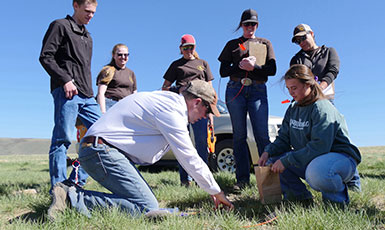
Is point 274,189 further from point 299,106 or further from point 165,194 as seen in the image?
point 165,194

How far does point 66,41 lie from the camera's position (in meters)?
3.30

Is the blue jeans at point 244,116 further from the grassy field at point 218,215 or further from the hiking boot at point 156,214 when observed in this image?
the hiking boot at point 156,214

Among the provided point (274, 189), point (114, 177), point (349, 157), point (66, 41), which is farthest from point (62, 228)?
point (349, 157)

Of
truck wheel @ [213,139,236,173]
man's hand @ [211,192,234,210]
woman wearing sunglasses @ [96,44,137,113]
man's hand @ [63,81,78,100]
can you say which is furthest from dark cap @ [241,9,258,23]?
truck wheel @ [213,139,236,173]

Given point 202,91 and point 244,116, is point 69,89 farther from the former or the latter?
point 244,116

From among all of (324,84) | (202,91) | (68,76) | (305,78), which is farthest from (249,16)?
(68,76)

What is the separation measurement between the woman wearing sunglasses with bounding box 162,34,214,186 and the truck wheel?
1.65 metres

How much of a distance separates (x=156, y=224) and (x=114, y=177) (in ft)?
1.64

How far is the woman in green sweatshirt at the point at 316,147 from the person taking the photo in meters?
2.43

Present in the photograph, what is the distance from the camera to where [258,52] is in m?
3.61

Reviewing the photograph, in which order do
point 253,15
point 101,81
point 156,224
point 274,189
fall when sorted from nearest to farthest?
1. point 156,224
2. point 274,189
3. point 253,15
4. point 101,81

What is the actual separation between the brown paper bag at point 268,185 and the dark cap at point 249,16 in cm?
184

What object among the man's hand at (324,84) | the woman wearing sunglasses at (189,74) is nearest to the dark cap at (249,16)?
the woman wearing sunglasses at (189,74)

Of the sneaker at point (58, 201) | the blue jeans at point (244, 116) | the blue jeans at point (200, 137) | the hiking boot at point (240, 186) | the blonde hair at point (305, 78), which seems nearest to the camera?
the sneaker at point (58, 201)
